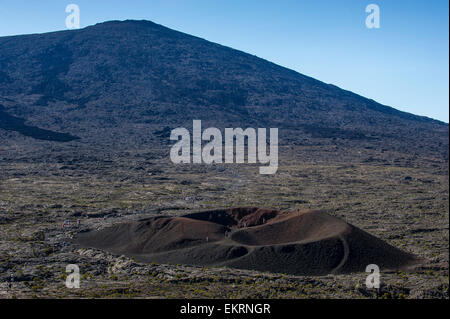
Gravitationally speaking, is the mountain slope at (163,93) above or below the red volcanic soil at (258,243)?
above

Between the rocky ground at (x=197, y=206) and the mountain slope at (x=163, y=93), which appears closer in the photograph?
the rocky ground at (x=197, y=206)

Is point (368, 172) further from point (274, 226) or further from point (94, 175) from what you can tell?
point (274, 226)

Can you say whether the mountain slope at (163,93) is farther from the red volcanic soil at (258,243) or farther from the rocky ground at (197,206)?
the red volcanic soil at (258,243)

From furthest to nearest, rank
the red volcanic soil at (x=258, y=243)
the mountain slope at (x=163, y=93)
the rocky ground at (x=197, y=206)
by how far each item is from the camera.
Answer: the mountain slope at (x=163, y=93) → the red volcanic soil at (x=258, y=243) → the rocky ground at (x=197, y=206)

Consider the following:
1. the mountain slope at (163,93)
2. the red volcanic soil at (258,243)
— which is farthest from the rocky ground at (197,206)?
the mountain slope at (163,93)

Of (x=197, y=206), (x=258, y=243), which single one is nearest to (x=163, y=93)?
(x=197, y=206)

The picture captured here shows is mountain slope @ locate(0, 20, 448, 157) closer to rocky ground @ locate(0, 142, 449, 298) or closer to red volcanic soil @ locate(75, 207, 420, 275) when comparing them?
rocky ground @ locate(0, 142, 449, 298)

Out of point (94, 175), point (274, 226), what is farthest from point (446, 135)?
point (274, 226)
